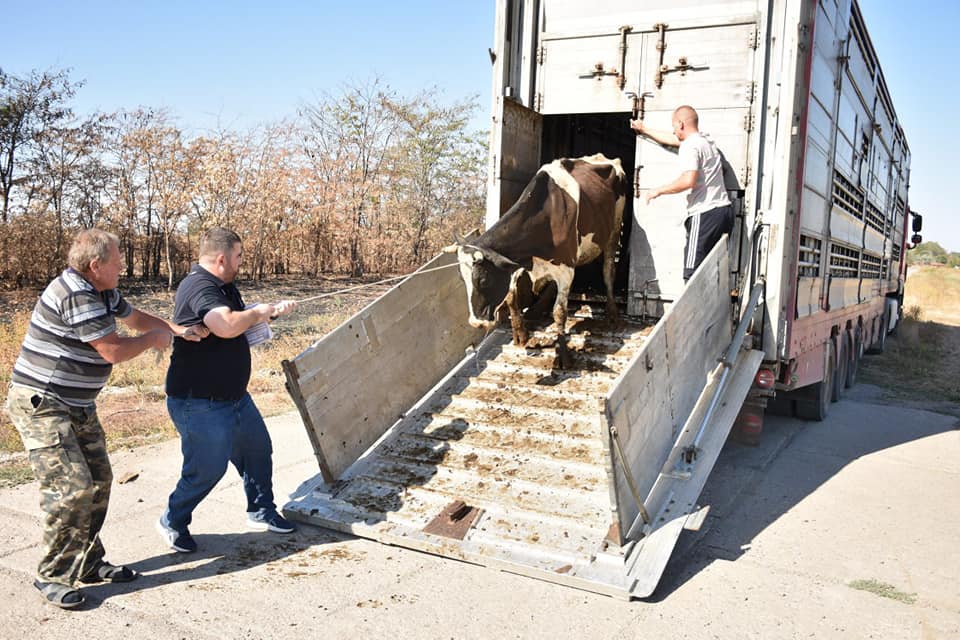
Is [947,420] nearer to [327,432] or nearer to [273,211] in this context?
[327,432]

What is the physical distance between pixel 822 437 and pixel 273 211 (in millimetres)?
12232

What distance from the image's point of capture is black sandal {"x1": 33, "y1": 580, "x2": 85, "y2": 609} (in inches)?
124

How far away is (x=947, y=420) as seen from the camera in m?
7.97

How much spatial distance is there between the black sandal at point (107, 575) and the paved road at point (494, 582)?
0.18 ft

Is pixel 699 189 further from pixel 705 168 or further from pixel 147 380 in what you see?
pixel 147 380

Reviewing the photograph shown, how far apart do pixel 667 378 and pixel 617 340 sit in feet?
4.98

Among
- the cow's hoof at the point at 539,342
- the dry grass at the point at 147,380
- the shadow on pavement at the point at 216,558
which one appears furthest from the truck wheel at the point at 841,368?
the shadow on pavement at the point at 216,558

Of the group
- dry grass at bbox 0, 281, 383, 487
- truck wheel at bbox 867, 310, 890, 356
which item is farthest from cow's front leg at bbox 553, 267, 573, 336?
truck wheel at bbox 867, 310, 890, 356

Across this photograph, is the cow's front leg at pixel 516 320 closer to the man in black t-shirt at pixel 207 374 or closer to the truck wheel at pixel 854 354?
the man in black t-shirt at pixel 207 374

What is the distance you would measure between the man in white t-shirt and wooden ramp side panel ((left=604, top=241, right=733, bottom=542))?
28 centimetres

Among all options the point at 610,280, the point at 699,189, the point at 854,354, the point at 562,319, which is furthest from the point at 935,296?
the point at 562,319

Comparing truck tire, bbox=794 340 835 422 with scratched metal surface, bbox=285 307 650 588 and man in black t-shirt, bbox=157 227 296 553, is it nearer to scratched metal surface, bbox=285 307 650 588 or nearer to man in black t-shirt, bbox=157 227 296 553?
scratched metal surface, bbox=285 307 650 588

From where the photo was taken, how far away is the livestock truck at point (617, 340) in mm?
3889

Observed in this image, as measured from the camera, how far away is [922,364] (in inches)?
493
